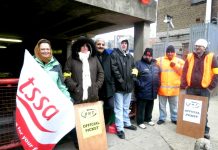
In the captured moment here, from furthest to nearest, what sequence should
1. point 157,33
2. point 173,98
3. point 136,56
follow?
1. point 157,33
2. point 136,56
3. point 173,98

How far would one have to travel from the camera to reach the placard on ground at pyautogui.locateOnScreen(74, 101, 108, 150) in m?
3.82

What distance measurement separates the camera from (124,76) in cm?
486

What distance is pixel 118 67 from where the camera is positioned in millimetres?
4797

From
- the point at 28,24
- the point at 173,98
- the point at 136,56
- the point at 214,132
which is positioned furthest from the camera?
the point at 28,24

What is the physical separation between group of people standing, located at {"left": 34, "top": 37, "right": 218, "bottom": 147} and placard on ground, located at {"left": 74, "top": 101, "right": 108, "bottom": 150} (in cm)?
15

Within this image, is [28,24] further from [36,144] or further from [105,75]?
[36,144]

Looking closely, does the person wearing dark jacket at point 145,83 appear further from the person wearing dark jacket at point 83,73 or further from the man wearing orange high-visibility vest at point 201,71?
the person wearing dark jacket at point 83,73

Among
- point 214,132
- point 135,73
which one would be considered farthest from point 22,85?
point 214,132

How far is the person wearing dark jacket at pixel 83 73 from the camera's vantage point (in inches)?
156

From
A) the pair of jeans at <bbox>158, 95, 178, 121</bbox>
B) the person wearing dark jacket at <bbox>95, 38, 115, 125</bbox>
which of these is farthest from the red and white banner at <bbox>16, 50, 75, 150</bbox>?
the pair of jeans at <bbox>158, 95, 178, 121</bbox>

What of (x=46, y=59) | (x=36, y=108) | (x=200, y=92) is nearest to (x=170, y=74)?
(x=200, y=92)

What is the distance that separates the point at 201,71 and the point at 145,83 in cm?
115

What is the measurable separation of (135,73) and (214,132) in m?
2.16

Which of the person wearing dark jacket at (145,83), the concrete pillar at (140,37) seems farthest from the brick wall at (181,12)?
the person wearing dark jacket at (145,83)
